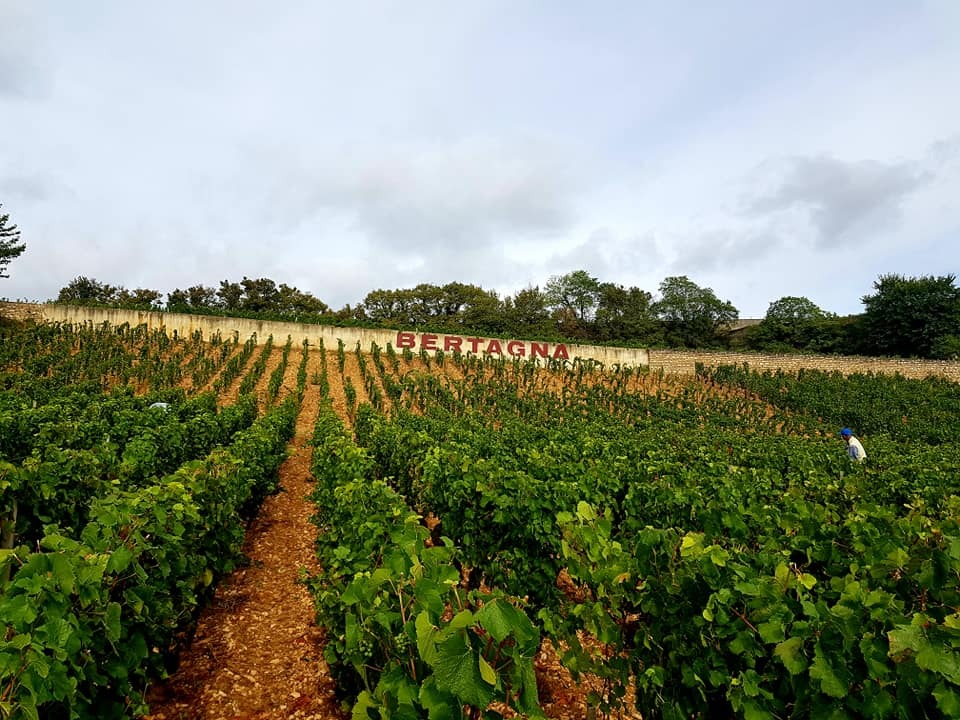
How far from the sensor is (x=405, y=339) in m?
37.9

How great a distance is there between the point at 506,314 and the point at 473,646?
6093cm

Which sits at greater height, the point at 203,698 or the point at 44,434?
the point at 44,434

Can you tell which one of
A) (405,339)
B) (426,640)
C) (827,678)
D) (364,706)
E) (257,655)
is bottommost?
(257,655)

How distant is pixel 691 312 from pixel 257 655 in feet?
222

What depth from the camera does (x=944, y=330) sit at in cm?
4672

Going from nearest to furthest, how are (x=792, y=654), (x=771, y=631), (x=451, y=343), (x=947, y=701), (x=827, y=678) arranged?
(x=947, y=701), (x=827, y=678), (x=792, y=654), (x=771, y=631), (x=451, y=343)

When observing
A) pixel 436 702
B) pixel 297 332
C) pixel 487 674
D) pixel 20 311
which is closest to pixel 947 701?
pixel 487 674

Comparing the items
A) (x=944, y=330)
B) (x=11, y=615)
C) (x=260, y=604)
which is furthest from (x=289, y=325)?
(x=944, y=330)

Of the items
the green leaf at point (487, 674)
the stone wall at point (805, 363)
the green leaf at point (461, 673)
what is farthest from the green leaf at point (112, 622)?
the stone wall at point (805, 363)

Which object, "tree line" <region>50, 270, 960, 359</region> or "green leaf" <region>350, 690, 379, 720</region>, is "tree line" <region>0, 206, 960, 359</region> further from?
"green leaf" <region>350, 690, 379, 720</region>

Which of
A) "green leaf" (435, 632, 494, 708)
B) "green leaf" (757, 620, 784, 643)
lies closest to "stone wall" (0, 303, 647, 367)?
"green leaf" (757, 620, 784, 643)

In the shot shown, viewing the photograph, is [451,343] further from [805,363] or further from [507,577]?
[507,577]

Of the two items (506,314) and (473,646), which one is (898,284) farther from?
(473,646)

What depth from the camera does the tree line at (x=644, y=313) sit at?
160 ft
